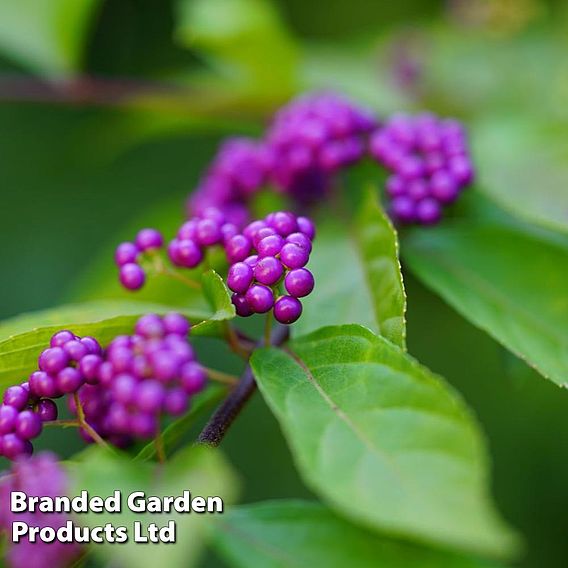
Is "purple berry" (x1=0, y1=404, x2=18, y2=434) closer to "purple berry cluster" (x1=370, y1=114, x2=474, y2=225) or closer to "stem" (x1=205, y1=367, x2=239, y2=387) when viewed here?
"stem" (x1=205, y1=367, x2=239, y2=387)

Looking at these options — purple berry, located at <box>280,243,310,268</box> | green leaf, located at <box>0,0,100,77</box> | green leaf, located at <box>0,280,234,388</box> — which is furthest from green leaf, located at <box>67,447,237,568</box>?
green leaf, located at <box>0,0,100,77</box>

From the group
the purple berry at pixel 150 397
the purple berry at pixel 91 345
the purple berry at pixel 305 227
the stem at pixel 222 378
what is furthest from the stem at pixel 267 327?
the purple berry at pixel 150 397

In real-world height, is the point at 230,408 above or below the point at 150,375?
below

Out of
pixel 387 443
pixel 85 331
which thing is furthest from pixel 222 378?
pixel 387 443

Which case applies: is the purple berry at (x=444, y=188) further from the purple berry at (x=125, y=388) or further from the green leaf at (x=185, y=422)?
the purple berry at (x=125, y=388)

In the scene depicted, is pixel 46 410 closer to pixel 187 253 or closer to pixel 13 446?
pixel 13 446


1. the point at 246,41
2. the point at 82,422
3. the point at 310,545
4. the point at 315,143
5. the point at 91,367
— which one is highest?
Result: the point at 246,41

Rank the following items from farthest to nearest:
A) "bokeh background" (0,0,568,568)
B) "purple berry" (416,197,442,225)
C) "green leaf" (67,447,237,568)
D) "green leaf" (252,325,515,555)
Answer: "bokeh background" (0,0,568,568)
"purple berry" (416,197,442,225)
"green leaf" (67,447,237,568)
"green leaf" (252,325,515,555)
